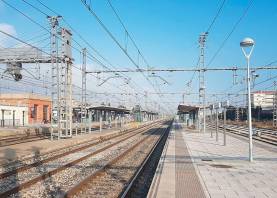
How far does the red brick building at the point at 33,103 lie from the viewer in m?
68.8

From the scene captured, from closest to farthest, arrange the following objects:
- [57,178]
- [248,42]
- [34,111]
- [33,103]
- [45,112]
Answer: [57,178] < [248,42] < [33,103] < [34,111] < [45,112]

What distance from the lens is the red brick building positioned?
68812 millimetres

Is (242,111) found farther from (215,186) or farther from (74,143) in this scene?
(215,186)

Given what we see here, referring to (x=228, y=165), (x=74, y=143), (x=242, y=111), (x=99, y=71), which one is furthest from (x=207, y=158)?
(x=242, y=111)

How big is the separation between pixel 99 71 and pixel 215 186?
26857mm

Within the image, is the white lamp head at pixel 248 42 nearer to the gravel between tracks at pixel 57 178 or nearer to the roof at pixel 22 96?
the gravel between tracks at pixel 57 178

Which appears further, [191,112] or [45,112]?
[45,112]

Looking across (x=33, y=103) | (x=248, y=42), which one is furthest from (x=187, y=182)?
(x=33, y=103)

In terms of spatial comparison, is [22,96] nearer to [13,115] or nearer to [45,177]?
[13,115]

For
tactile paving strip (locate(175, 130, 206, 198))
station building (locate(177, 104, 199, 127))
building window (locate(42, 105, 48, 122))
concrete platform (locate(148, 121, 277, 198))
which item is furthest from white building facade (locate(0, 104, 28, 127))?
tactile paving strip (locate(175, 130, 206, 198))

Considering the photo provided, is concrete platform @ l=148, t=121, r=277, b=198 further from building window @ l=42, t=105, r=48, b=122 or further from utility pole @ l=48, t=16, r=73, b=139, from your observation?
building window @ l=42, t=105, r=48, b=122

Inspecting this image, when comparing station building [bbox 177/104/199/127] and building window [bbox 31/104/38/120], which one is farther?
building window [bbox 31/104/38/120]

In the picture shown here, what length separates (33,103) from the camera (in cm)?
7062

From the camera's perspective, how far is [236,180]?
34.5 ft
